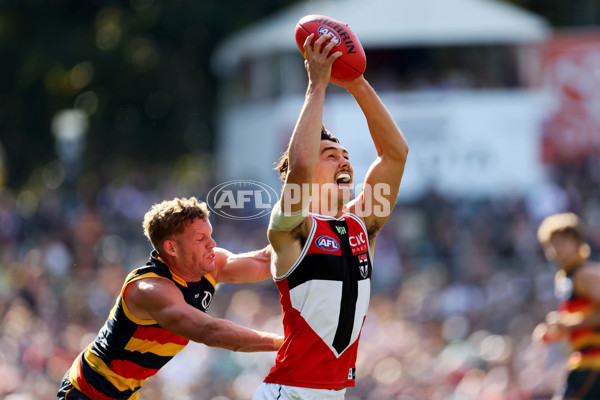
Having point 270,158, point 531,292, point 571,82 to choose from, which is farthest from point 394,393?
point 571,82

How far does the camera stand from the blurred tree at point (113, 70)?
2430cm

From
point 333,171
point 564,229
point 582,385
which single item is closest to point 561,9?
point 564,229

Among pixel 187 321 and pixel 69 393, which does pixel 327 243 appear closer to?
pixel 187 321

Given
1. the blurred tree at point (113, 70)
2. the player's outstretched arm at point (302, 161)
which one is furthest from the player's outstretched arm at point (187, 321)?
the blurred tree at point (113, 70)

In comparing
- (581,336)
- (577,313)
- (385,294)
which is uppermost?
(385,294)

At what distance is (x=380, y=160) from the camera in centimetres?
508

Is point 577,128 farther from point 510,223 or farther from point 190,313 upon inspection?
point 190,313

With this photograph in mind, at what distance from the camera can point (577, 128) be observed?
1931cm

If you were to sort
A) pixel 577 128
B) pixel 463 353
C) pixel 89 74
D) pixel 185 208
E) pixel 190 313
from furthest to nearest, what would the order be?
pixel 89 74
pixel 577 128
pixel 463 353
pixel 185 208
pixel 190 313

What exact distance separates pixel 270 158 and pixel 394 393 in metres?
9.58

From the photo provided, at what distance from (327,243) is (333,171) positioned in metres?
0.39

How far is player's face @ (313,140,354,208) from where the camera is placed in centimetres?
484

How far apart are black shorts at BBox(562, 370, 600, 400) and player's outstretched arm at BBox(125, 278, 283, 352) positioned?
11.9 feet

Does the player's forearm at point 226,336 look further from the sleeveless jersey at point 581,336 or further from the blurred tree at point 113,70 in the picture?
the blurred tree at point 113,70
